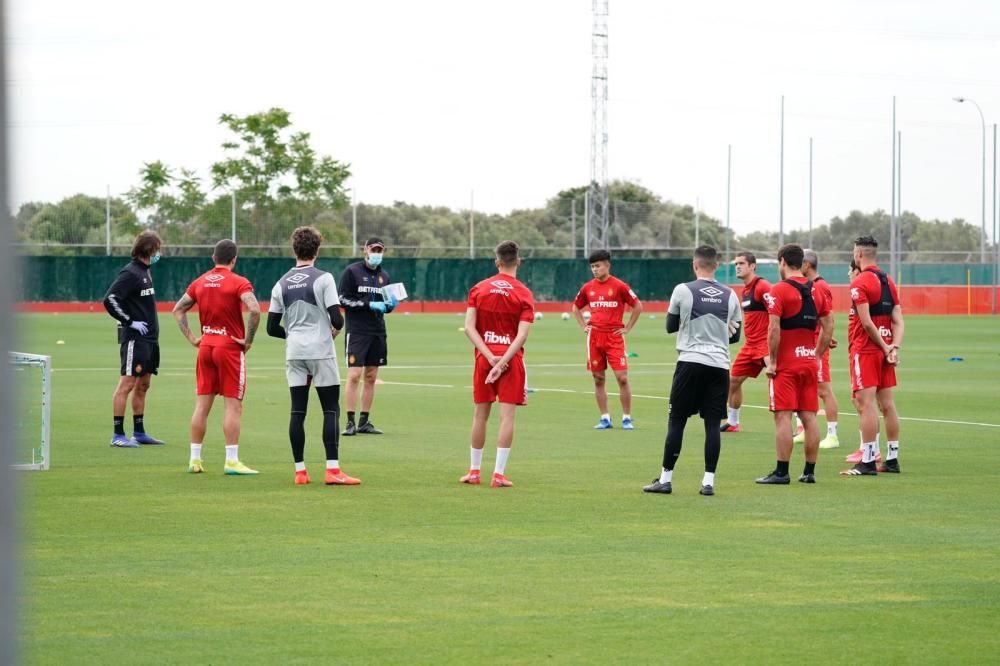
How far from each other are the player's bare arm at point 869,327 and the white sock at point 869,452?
0.84 metres

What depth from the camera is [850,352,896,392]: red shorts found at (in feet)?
42.1

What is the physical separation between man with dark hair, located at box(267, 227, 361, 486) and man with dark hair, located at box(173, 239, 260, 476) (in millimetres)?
759

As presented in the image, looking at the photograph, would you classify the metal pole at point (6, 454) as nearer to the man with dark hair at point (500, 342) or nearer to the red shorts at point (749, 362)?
the man with dark hair at point (500, 342)

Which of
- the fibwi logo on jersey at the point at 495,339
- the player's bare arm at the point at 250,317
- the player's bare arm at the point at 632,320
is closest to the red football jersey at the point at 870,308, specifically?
the fibwi logo on jersey at the point at 495,339

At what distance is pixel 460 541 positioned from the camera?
29.2 ft

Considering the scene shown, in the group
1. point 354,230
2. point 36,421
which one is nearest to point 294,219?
point 354,230

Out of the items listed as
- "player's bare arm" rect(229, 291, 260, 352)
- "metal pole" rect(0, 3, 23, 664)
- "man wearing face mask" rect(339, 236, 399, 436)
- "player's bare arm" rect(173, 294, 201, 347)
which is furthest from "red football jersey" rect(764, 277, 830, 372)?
"metal pole" rect(0, 3, 23, 664)

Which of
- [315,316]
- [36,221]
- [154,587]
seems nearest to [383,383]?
[315,316]

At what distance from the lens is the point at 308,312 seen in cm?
1155

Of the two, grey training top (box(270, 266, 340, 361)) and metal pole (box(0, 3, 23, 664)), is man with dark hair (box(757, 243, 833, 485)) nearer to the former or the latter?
grey training top (box(270, 266, 340, 361))

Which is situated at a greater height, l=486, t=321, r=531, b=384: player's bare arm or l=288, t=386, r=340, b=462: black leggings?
l=486, t=321, r=531, b=384: player's bare arm

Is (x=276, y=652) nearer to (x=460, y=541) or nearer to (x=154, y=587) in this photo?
(x=154, y=587)

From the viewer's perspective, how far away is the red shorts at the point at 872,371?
12844mm

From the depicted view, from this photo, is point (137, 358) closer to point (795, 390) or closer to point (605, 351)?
point (605, 351)
